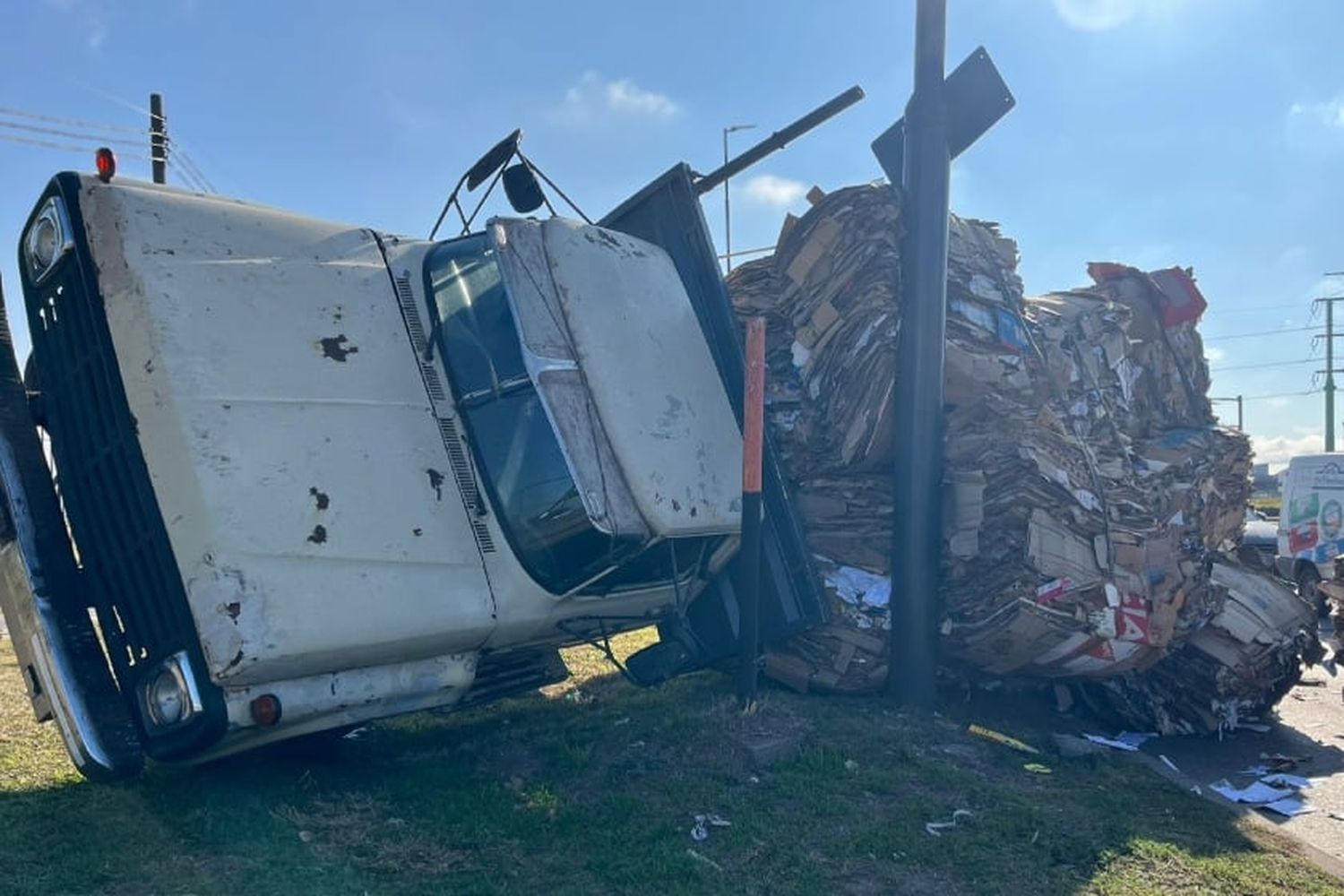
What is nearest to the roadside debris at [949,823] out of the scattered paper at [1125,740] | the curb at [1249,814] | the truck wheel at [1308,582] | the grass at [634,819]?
the grass at [634,819]

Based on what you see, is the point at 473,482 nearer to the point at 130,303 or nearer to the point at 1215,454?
the point at 130,303

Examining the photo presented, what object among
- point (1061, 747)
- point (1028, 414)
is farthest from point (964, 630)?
point (1028, 414)

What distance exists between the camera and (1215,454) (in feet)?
28.8

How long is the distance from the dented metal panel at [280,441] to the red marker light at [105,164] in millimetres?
82

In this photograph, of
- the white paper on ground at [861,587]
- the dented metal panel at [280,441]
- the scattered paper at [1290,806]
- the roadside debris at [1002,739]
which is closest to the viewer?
the dented metal panel at [280,441]

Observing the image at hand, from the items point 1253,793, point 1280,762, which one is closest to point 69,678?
point 1253,793

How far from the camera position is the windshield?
15.7ft

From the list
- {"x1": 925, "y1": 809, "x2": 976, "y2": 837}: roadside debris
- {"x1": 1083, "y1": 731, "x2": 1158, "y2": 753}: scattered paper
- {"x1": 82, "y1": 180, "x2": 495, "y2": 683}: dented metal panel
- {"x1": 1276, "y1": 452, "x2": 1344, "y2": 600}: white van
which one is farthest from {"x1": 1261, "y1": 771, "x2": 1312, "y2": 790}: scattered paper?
{"x1": 1276, "y1": 452, "x2": 1344, "y2": 600}: white van

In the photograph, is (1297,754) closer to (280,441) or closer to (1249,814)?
(1249,814)

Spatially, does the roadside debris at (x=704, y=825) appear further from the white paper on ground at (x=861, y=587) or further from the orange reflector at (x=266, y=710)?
the white paper on ground at (x=861, y=587)

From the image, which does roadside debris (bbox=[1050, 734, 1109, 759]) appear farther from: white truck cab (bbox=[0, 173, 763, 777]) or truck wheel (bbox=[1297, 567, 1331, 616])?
truck wheel (bbox=[1297, 567, 1331, 616])

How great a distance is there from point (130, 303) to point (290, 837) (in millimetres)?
2193

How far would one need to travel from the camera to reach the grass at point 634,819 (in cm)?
396

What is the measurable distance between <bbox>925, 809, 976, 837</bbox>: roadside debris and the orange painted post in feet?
4.45
